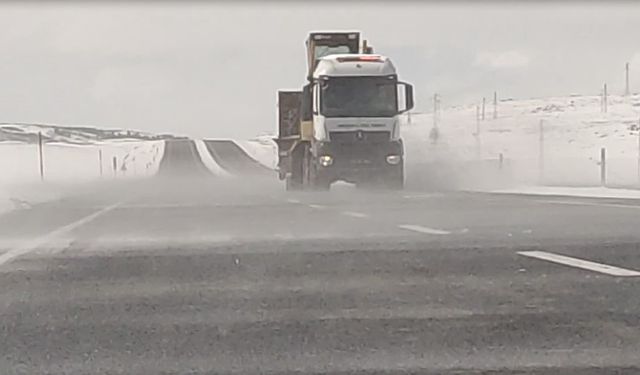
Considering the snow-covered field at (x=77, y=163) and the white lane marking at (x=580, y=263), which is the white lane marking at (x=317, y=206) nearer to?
the white lane marking at (x=580, y=263)

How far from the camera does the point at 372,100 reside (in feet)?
107

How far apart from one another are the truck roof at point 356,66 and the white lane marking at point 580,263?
20.6m

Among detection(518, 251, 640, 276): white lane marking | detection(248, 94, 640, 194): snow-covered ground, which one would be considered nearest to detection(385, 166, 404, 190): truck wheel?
detection(248, 94, 640, 194): snow-covered ground

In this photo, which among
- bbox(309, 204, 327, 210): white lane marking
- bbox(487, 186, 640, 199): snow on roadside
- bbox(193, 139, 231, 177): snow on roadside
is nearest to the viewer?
bbox(309, 204, 327, 210): white lane marking

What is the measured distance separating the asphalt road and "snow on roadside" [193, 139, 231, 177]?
59336 mm

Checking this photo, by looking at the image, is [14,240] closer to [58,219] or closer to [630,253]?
[58,219]

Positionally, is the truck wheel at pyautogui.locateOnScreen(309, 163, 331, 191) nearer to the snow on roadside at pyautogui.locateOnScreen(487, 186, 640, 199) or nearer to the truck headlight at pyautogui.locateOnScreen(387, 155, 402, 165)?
the truck headlight at pyautogui.locateOnScreen(387, 155, 402, 165)

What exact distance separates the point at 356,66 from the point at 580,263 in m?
21.7

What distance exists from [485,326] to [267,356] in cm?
157

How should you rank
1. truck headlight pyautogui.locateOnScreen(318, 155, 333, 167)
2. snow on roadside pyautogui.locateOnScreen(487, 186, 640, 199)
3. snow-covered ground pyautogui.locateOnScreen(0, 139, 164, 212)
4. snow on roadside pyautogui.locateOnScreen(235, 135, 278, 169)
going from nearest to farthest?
snow on roadside pyautogui.locateOnScreen(487, 186, 640, 199)
truck headlight pyautogui.locateOnScreen(318, 155, 333, 167)
snow-covered ground pyautogui.locateOnScreen(0, 139, 164, 212)
snow on roadside pyautogui.locateOnScreen(235, 135, 278, 169)

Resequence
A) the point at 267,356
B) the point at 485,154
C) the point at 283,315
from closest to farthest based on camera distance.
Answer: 1. the point at 267,356
2. the point at 283,315
3. the point at 485,154

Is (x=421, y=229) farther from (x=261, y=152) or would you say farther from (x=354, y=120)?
(x=261, y=152)

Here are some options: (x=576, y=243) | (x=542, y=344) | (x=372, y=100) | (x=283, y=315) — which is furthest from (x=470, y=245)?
(x=372, y=100)

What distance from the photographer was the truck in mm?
32438
